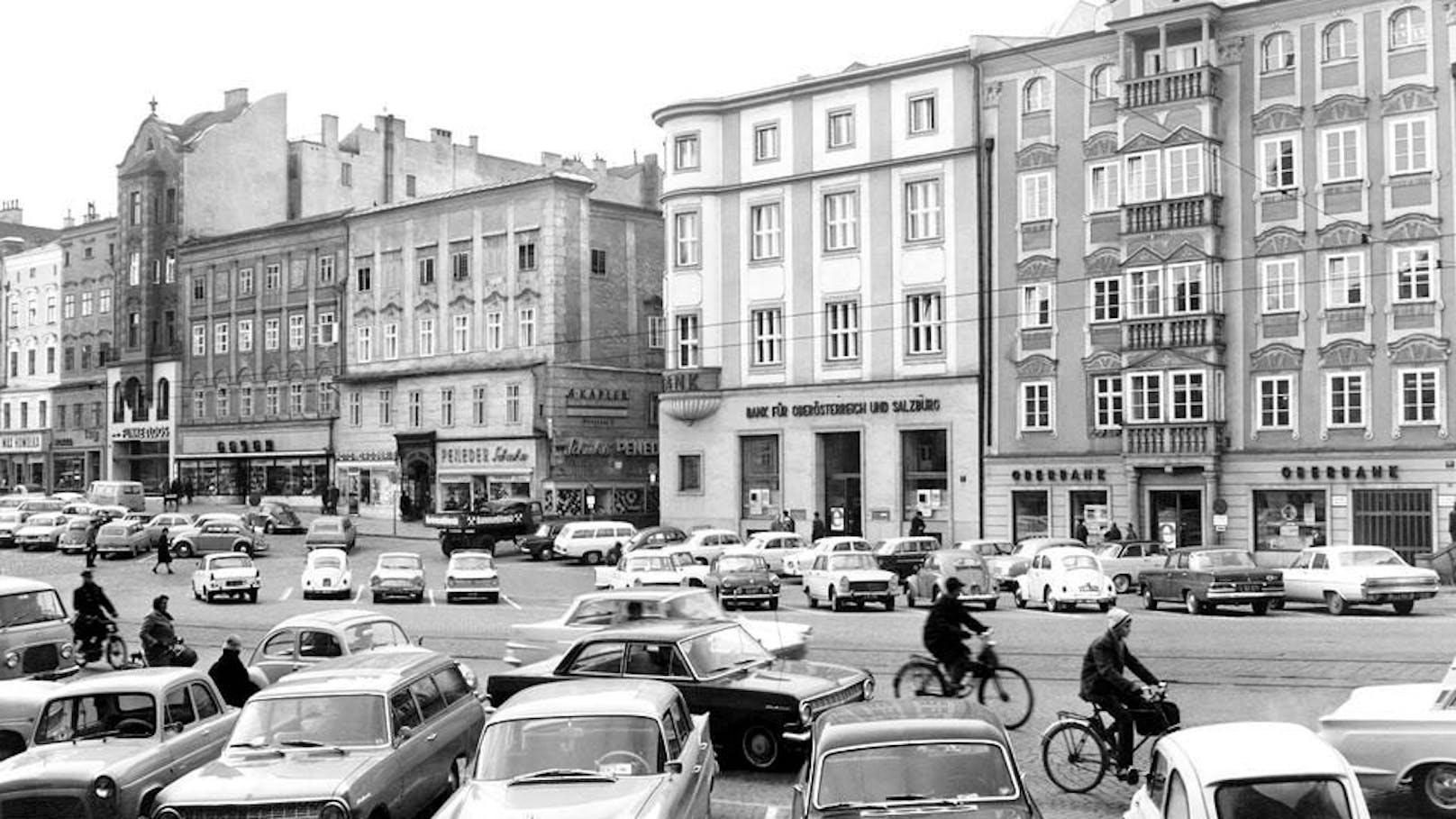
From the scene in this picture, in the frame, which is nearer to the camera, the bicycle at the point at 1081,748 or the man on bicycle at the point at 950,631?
the bicycle at the point at 1081,748

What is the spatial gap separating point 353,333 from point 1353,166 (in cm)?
4767

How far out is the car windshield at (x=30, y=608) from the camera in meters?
20.5

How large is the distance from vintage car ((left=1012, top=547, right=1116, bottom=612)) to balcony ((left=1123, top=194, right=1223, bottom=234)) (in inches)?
573

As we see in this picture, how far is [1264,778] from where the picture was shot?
839 centimetres

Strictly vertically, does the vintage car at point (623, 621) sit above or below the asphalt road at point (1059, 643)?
above

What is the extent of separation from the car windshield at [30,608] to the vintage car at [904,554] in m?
21.7

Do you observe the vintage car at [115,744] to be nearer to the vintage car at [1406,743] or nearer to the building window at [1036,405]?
the vintage car at [1406,743]

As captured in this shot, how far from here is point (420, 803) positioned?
1230 cm

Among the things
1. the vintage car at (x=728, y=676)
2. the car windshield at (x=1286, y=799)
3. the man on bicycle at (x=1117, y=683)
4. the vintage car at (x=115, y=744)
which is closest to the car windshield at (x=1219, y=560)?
the vintage car at (x=728, y=676)

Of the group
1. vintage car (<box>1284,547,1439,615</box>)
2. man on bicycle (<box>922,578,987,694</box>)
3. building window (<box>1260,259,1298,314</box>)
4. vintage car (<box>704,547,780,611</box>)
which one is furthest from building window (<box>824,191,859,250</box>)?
man on bicycle (<box>922,578,987,694</box>)

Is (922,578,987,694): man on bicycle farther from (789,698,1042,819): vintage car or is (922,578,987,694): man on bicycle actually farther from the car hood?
the car hood

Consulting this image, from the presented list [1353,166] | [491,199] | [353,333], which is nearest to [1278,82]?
[1353,166]

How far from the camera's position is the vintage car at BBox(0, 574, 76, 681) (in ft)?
65.5

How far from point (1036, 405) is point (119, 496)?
44.8m
